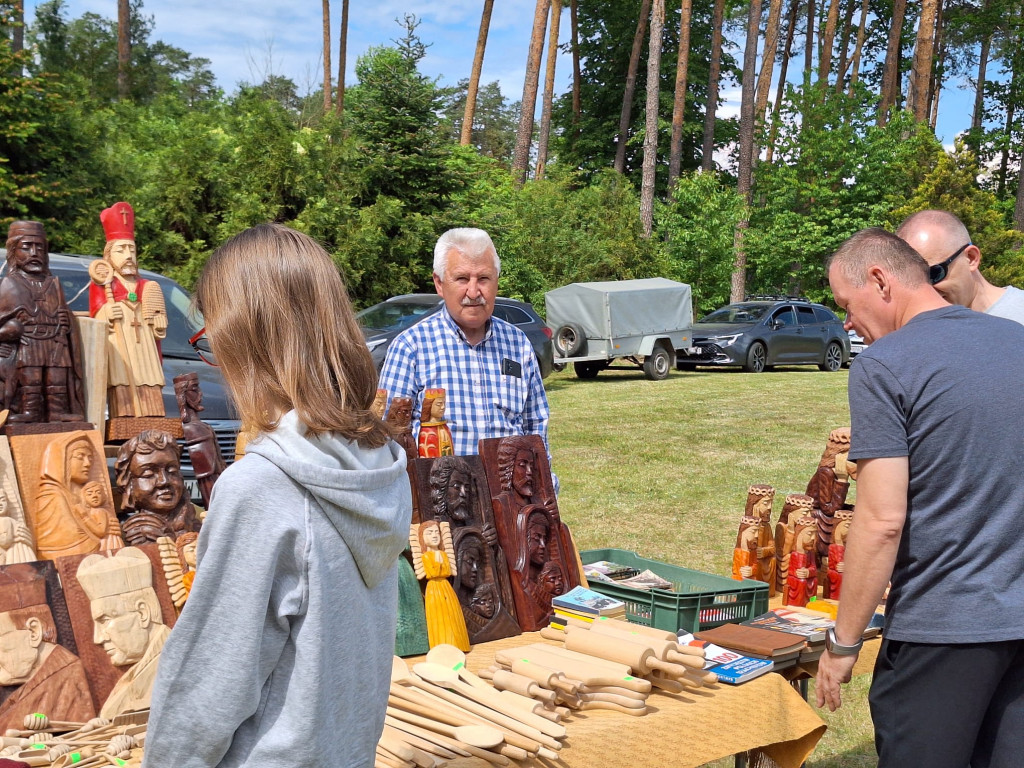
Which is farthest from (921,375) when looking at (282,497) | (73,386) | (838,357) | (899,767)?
(838,357)

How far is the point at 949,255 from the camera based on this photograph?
3.22 m

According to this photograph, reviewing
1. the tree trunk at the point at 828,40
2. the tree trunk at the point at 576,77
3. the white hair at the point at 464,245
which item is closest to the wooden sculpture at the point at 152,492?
the white hair at the point at 464,245

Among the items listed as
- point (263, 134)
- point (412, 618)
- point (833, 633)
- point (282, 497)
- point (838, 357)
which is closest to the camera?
point (282, 497)

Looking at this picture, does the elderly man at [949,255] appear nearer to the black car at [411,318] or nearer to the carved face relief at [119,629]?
Result: the carved face relief at [119,629]

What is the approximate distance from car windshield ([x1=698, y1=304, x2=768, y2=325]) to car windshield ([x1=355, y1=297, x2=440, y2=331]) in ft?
29.7

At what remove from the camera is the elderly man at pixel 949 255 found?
3.21 metres

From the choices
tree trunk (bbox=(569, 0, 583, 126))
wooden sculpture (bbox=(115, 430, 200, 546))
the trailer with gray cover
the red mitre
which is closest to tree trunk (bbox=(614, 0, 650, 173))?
tree trunk (bbox=(569, 0, 583, 126))

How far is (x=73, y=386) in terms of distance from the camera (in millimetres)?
3580

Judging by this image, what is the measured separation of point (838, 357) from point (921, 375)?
19.2 metres

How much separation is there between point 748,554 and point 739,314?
16126 millimetres

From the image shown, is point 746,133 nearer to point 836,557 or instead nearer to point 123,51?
point 123,51

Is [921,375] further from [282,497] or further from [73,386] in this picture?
[73,386]

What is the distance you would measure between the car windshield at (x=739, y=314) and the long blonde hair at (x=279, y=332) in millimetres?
18508

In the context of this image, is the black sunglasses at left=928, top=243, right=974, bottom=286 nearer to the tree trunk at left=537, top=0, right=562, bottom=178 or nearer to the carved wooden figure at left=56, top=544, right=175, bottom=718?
the carved wooden figure at left=56, top=544, right=175, bottom=718
